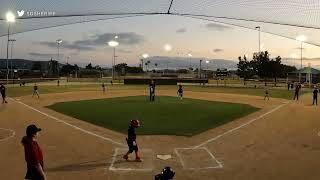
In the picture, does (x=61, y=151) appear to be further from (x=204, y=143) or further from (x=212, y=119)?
(x=212, y=119)

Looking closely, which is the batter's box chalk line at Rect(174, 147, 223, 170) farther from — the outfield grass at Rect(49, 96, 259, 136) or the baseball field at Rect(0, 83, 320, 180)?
the outfield grass at Rect(49, 96, 259, 136)

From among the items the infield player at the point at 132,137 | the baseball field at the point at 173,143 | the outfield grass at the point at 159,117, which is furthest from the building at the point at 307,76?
the infield player at the point at 132,137

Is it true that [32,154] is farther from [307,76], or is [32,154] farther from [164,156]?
[307,76]

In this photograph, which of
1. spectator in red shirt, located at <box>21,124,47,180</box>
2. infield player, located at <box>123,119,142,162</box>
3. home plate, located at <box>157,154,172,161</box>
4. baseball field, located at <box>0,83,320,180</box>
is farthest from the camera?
home plate, located at <box>157,154,172,161</box>

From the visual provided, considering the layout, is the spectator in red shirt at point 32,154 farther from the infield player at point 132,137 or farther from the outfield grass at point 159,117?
the outfield grass at point 159,117

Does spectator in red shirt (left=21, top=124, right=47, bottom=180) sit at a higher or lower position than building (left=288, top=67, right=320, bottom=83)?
lower

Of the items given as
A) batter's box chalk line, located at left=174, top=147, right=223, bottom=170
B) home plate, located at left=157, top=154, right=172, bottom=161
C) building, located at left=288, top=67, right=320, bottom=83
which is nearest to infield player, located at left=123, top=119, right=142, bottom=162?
home plate, located at left=157, top=154, right=172, bottom=161

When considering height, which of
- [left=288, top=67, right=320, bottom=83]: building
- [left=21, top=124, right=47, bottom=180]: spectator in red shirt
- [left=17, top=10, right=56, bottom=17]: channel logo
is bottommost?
[left=21, top=124, right=47, bottom=180]: spectator in red shirt

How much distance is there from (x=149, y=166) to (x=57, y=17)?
1020cm

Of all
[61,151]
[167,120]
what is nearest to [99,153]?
[61,151]

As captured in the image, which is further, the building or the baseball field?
the building

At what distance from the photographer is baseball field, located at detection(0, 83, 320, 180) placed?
13219 mm

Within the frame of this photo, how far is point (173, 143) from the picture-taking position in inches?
710

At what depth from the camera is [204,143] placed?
59.6 feet
